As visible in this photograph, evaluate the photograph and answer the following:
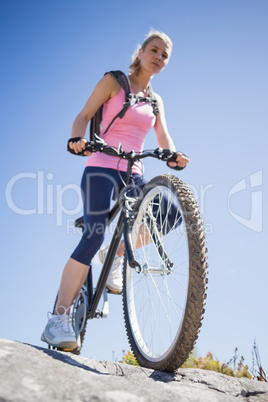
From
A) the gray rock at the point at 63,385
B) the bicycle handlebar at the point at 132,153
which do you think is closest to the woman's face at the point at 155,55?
the bicycle handlebar at the point at 132,153

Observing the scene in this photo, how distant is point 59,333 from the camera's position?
2791 mm

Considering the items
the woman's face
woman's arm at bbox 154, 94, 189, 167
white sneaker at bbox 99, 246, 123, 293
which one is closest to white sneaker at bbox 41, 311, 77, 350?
white sneaker at bbox 99, 246, 123, 293

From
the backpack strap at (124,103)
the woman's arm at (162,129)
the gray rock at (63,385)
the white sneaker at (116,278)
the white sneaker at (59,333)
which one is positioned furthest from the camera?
the woman's arm at (162,129)

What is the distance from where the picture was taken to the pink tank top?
324 centimetres

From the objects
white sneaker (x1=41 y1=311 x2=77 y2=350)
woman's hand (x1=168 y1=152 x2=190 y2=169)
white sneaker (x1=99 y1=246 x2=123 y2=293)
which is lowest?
white sneaker (x1=41 y1=311 x2=77 y2=350)

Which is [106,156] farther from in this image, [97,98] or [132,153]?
[97,98]

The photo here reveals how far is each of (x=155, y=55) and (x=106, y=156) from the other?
1.06 metres

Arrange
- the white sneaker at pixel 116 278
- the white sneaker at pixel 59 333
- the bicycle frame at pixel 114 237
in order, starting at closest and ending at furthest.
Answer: the white sneaker at pixel 59 333
the bicycle frame at pixel 114 237
the white sneaker at pixel 116 278

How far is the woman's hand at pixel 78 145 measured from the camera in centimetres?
276

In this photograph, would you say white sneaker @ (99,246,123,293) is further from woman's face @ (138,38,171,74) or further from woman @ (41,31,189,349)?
woman's face @ (138,38,171,74)

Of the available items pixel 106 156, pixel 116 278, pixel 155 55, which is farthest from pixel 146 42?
pixel 116 278

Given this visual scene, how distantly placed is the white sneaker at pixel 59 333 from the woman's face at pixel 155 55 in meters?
2.25

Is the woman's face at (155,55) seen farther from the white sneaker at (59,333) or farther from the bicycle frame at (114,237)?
the white sneaker at (59,333)

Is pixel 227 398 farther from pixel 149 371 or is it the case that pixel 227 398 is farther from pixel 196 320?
pixel 149 371
